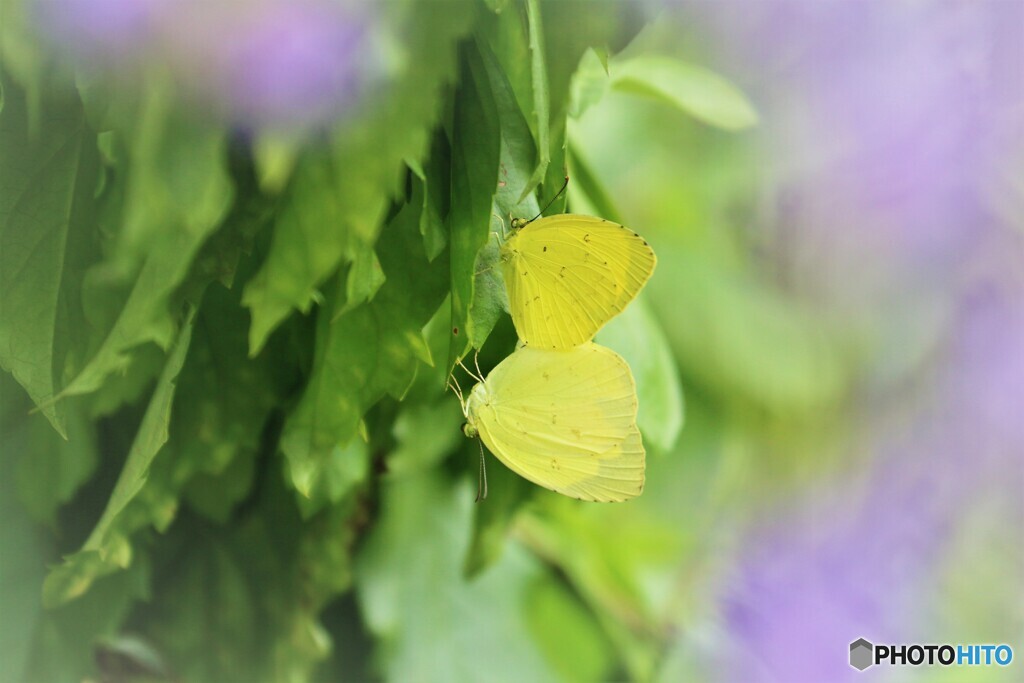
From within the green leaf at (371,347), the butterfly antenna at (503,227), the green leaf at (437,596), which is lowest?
the green leaf at (437,596)

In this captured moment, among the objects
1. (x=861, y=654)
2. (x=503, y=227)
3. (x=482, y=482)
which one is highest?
(x=503, y=227)

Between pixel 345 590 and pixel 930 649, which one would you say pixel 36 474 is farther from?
pixel 930 649

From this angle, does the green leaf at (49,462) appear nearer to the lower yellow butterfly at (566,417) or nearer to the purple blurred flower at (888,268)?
the lower yellow butterfly at (566,417)

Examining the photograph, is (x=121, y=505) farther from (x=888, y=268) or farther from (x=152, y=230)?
(x=888, y=268)

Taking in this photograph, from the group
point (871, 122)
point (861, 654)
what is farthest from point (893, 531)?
point (871, 122)

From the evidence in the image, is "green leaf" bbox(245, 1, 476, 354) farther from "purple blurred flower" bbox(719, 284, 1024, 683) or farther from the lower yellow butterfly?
"purple blurred flower" bbox(719, 284, 1024, 683)

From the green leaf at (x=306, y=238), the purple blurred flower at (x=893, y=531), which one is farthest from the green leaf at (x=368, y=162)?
the purple blurred flower at (x=893, y=531)

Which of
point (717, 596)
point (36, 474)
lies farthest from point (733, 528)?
point (36, 474)
